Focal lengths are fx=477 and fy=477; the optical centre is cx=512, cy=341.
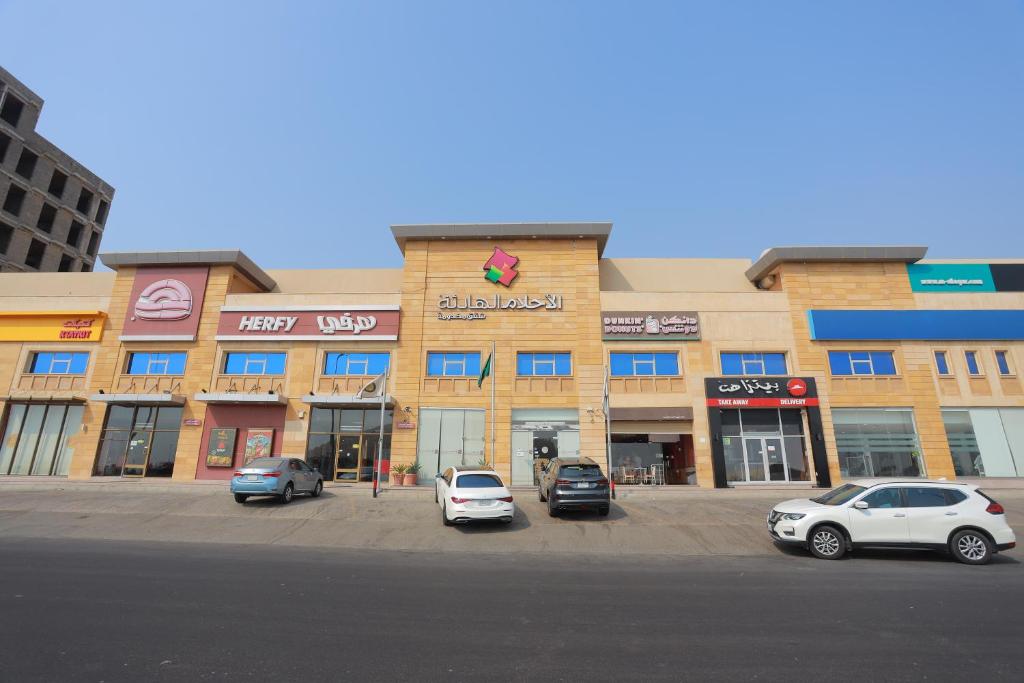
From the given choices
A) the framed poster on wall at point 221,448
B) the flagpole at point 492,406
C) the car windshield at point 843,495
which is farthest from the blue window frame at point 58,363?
the car windshield at point 843,495

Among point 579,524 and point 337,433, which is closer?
point 579,524

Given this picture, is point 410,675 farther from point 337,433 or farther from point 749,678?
point 337,433

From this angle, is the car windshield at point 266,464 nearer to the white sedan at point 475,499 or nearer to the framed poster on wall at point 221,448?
the white sedan at point 475,499

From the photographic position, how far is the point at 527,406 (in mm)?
24438

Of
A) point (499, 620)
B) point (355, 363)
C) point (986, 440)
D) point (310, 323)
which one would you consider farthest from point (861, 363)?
point (310, 323)

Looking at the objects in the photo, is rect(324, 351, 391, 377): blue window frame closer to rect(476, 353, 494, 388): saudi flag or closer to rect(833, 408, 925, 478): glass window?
rect(476, 353, 494, 388): saudi flag

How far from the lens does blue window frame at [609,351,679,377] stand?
81.4 ft

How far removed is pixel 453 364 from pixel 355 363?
5.21 metres

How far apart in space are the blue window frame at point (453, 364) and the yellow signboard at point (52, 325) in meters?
18.2

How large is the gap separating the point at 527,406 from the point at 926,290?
22.4 m

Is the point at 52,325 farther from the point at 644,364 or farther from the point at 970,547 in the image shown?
the point at 970,547

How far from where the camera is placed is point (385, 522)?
14.7 metres

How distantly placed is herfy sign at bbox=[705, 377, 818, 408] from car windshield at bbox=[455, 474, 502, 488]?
1439 centimetres

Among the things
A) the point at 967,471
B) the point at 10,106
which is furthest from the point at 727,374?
the point at 10,106
